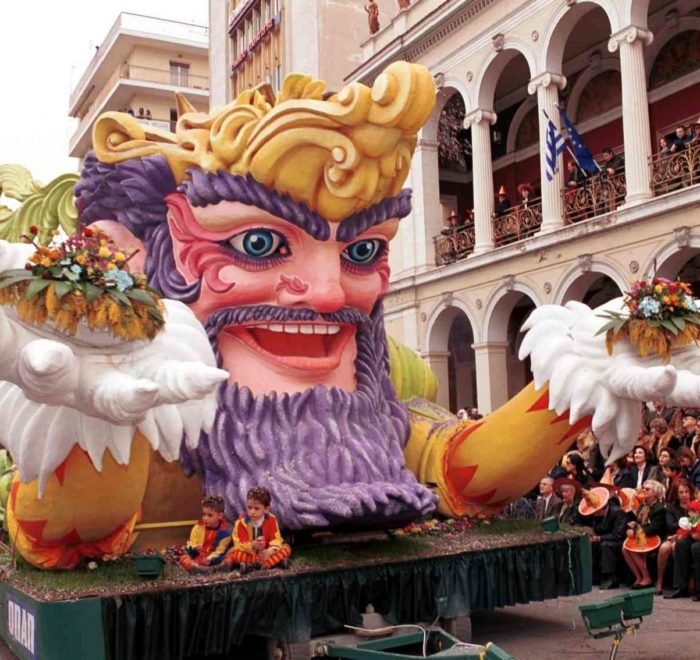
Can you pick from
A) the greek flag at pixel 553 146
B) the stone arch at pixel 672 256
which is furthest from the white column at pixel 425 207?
the stone arch at pixel 672 256

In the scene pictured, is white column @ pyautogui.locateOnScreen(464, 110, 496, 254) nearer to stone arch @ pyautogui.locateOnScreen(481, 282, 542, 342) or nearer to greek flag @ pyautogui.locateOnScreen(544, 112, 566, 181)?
stone arch @ pyautogui.locateOnScreen(481, 282, 542, 342)

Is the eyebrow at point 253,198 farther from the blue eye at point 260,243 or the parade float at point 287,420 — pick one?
the blue eye at point 260,243

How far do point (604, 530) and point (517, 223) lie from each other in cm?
1125

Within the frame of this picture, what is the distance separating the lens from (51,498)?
547 cm

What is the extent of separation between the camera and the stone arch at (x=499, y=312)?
65.4 ft

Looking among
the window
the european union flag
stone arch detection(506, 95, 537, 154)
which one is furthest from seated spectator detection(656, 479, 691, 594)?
the window

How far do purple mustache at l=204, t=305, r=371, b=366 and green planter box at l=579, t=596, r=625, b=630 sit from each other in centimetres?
247

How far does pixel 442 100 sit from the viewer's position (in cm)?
2212

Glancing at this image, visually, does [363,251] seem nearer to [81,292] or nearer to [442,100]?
[81,292]

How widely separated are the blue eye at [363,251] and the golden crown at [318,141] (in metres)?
0.34

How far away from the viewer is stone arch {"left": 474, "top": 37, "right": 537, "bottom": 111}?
63.4 feet

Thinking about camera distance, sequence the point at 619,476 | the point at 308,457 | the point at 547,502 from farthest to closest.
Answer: the point at 619,476
the point at 547,502
the point at 308,457

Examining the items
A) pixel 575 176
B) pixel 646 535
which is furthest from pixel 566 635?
pixel 575 176

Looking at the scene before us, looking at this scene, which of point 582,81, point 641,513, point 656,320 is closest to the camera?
point 656,320
